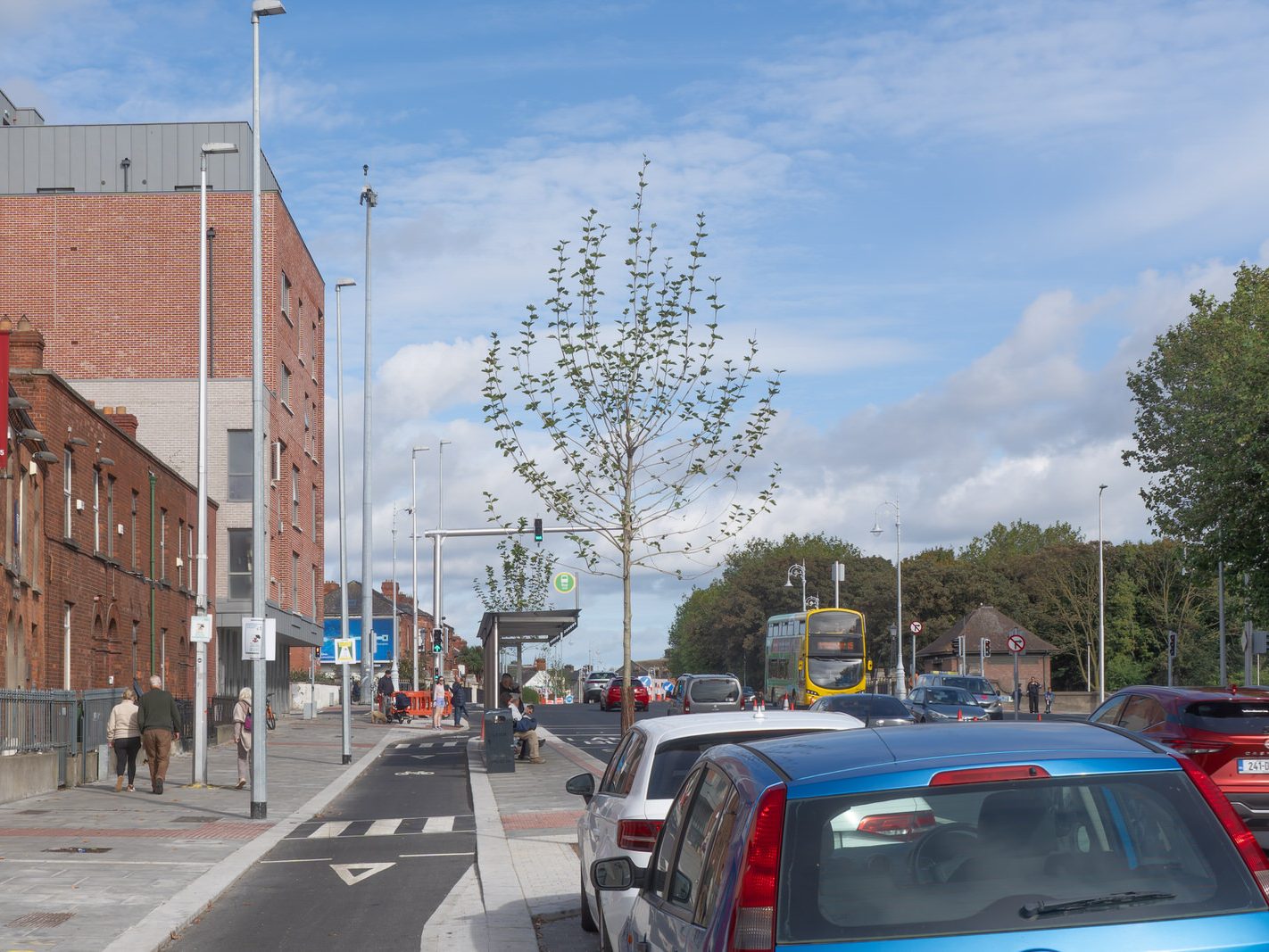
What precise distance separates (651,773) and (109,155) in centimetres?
5097

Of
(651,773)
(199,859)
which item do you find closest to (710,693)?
(199,859)

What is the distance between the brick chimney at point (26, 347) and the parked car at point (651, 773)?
2098cm

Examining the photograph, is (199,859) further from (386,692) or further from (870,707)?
(386,692)

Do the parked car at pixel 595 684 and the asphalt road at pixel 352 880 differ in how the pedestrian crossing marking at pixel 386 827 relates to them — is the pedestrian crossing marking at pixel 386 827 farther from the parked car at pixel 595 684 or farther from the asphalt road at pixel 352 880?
the parked car at pixel 595 684

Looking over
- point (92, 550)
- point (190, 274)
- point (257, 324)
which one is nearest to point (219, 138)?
point (190, 274)

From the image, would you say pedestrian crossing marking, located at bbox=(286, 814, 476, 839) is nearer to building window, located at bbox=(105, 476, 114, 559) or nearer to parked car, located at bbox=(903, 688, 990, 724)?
building window, located at bbox=(105, 476, 114, 559)

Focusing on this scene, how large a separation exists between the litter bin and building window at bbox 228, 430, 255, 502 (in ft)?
79.9

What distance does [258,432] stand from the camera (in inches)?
871

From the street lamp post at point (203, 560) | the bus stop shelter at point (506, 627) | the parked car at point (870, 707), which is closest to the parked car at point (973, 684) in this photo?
the bus stop shelter at point (506, 627)

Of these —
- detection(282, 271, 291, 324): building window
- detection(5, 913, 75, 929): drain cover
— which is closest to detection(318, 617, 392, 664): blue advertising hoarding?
detection(282, 271, 291, 324): building window

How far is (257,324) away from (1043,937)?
19416 mm

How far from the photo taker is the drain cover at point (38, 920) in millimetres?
11195

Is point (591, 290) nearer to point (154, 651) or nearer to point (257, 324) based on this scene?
point (257, 324)

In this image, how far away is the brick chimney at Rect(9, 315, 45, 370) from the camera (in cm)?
2738
